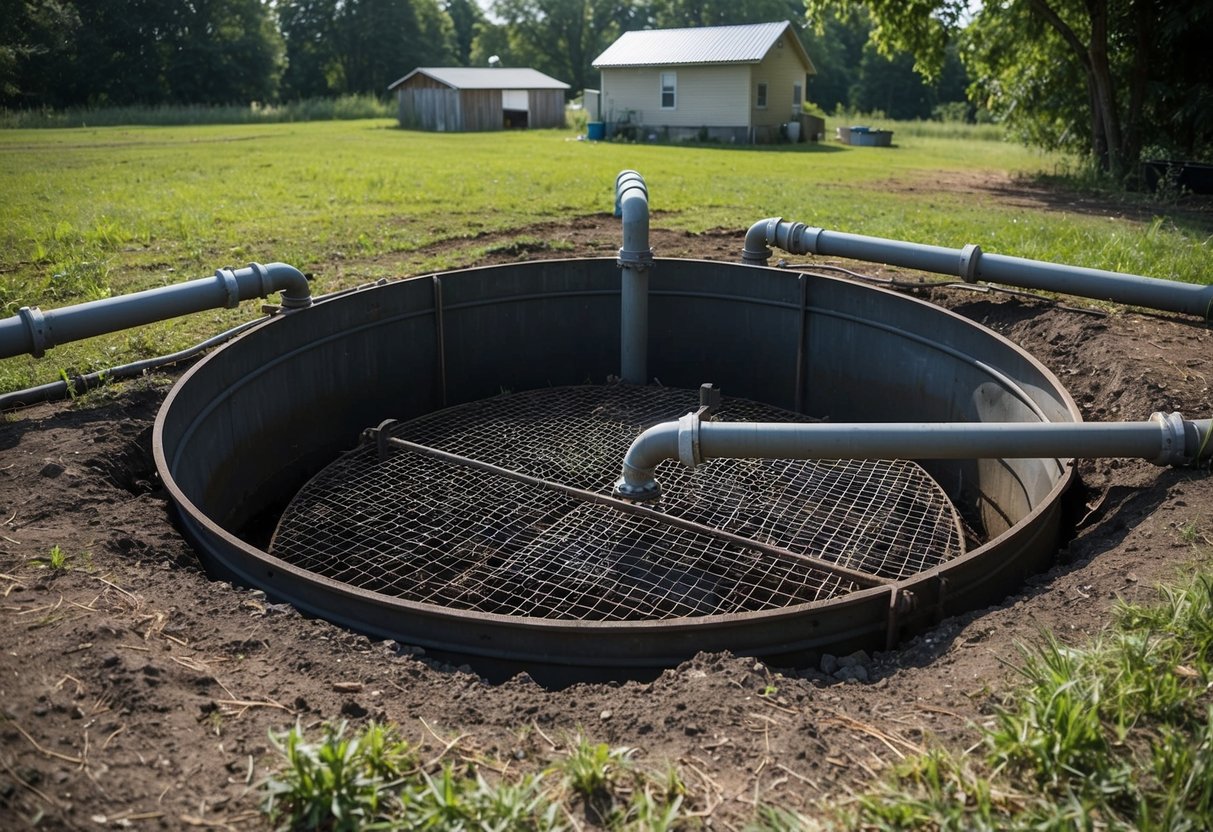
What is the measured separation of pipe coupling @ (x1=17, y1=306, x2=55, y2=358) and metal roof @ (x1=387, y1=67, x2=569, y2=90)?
31.9 metres

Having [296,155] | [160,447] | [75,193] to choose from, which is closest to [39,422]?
[160,447]

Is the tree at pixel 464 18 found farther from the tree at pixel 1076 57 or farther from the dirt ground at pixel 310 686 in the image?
the dirt ground at pixel 310 686

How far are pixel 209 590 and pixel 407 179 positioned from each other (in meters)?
12.8

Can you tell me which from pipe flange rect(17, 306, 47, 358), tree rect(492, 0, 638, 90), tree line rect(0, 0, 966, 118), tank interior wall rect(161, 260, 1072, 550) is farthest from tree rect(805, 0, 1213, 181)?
tree rect(492, 0, 638, 90)

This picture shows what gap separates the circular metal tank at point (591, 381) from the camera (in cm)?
383

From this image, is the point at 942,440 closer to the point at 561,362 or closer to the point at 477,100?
the point at 561,362

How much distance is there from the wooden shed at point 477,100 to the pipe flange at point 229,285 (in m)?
30.9

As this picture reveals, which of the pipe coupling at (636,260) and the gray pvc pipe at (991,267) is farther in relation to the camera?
the pipe coupling at (636,260)

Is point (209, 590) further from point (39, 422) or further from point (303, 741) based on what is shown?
point (39, 422)

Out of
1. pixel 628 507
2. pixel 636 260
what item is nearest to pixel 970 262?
pixel 636 260

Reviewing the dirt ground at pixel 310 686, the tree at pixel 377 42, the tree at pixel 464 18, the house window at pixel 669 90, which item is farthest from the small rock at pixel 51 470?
the tree at pixel 464 18

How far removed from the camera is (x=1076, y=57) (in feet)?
62.2

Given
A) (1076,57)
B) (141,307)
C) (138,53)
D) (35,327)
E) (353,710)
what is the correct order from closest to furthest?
(353,710) → (35,327) → (141,307) → (1076,57) → (138,53)

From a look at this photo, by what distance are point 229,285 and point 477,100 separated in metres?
31.7
